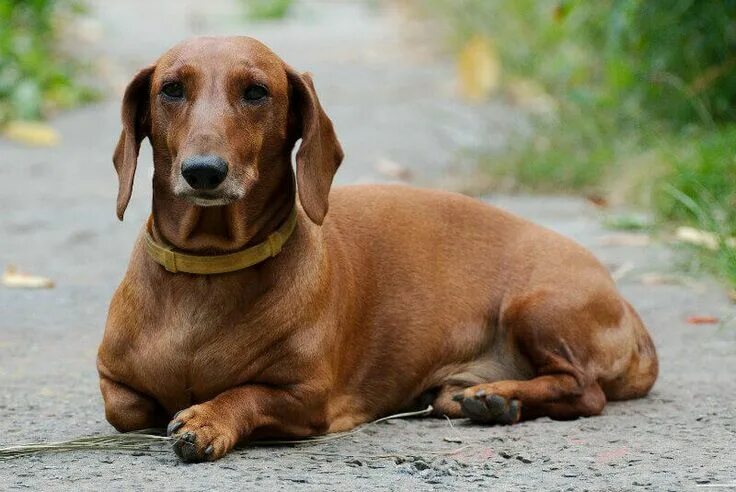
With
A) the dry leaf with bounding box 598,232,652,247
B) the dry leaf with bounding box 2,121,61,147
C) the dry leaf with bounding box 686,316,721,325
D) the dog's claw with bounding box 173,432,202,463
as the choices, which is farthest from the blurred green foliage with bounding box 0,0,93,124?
the dog's claw with bounding box 173,432,202,463

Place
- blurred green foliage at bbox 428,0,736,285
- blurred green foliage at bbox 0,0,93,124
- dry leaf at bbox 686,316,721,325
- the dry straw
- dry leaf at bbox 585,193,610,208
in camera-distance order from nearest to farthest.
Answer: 1. the dry straw
2. dry leaf at bbox 686,316,721,325
3. blurred green foliage at bbox 428,0,736,285
4. dry leaf at bbox 585,193,610,208
5. blurred green foliage at bbox 0,0,93,124

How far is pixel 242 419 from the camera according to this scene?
3.47 metres

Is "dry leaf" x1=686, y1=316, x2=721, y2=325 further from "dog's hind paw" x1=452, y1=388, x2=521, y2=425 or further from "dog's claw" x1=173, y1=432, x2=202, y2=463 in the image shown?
"dog's claw" x1=173, y1=432, x2=202, y2=463

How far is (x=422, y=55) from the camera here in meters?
13.2

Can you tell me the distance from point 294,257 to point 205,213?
283 millimetres

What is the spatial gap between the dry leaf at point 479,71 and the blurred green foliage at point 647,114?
48.5 inches

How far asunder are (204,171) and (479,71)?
7.59 m

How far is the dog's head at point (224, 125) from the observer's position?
3.33 meters

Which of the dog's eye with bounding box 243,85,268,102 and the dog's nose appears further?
the dog's eye with bounding box 243,85,268,102

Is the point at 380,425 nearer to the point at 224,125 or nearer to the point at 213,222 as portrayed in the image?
the point at 213,222

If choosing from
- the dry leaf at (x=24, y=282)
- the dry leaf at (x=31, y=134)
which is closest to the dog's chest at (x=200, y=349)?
the dry leaf at (x=24, y=282)

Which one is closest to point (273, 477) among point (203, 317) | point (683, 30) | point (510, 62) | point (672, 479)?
point (203, 317)

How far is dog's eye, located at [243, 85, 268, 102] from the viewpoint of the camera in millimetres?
3549

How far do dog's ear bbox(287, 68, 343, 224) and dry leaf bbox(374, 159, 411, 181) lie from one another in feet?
14.5
